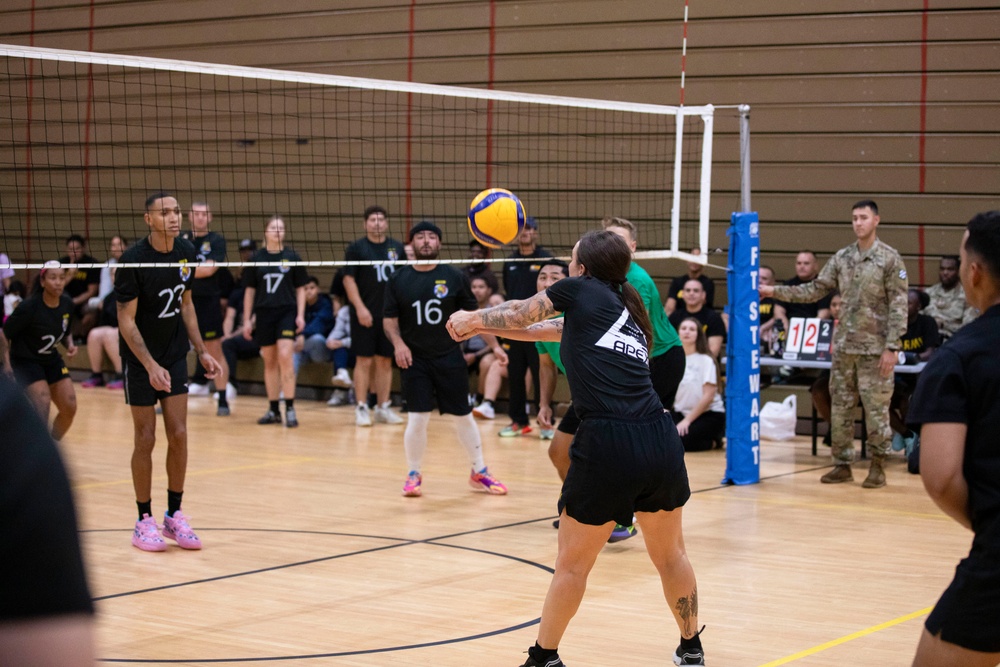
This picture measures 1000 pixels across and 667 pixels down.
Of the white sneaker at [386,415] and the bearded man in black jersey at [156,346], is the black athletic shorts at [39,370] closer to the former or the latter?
the bearded man in black jersey at [156,346]

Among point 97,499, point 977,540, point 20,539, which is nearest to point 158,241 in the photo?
point 97,499

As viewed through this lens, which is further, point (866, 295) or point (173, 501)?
point (866, 295)

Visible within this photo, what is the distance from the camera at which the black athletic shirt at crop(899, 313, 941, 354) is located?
952 centimetres

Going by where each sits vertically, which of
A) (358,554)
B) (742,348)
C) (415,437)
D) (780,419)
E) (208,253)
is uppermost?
(208,253)

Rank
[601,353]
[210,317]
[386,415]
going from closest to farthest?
[601,353]
[386,415]
[210,317]

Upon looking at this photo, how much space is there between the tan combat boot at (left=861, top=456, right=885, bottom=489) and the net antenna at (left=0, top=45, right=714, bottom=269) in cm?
290

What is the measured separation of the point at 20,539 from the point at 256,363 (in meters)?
12.7

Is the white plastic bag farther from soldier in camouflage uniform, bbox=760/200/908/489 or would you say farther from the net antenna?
soldier in camouflage uniform, bbox=760/200/908/489

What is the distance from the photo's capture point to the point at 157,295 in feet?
20.0

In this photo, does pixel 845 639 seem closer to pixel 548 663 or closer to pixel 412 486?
pixel 548 663

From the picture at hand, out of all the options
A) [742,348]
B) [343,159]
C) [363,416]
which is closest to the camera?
[742,348]

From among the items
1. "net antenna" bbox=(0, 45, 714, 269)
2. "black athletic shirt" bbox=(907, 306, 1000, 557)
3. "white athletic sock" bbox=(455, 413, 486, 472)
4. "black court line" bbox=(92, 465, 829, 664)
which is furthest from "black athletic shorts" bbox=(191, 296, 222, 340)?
"black athletic shirt" bbox=(907, 306, 1000, 557)

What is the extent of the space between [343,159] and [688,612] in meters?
10.5

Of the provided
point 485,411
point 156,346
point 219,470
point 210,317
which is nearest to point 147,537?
point 156,346
